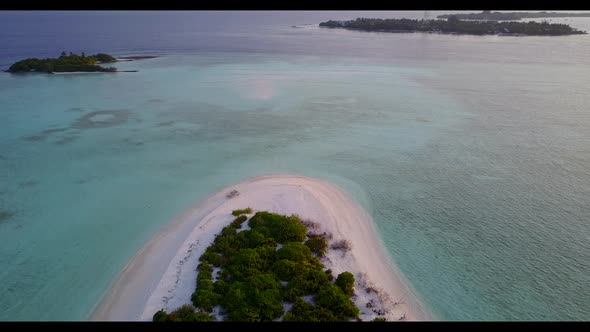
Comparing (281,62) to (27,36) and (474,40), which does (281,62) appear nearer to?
(474,40)

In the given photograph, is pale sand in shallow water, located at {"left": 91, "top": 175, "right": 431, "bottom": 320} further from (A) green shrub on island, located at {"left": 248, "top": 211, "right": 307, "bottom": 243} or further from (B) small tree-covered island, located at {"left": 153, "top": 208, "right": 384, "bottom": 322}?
(A) green shrub on island, located at {"left": 248, "top": 211, "right": 307, "bottom": 243}

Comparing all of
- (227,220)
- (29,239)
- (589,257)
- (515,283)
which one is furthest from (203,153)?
(589,257)

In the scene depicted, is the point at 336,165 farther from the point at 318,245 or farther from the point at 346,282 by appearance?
the point at 346,282

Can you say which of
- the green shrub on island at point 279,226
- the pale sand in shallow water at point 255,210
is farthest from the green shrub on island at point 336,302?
the green shrub on island at point 279,226

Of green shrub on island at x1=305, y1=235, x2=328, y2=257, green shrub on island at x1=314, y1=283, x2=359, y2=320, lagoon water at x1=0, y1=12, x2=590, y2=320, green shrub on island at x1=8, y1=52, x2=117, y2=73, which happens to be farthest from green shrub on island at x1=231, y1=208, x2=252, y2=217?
green shrub on island at x1=8, y1=52, x2=117, y2=73

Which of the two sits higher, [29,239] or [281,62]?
[281,62]

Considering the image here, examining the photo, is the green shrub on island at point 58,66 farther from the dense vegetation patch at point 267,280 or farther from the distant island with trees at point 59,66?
the dense vegetation patch at point 267,280
